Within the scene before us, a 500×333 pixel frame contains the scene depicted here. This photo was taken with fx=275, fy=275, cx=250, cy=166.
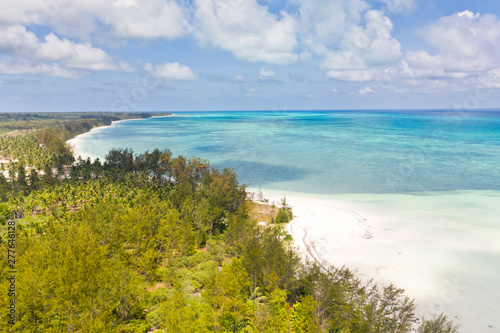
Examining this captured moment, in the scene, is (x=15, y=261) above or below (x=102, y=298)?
above

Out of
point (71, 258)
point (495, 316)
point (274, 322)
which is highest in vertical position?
point (71, 258)

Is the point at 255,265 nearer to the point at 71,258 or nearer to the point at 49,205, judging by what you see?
the point at 71,258

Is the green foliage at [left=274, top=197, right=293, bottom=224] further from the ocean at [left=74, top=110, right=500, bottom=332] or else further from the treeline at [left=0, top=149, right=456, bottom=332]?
the ocean at [left=74, top=110, right=500, bottom=332]

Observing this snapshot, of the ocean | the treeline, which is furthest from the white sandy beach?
the treeline

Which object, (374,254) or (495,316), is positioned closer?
(495,316)

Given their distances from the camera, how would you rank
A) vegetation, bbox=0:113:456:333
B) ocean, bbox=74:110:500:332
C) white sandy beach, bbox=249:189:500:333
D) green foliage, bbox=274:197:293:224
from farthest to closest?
1. green foliage, bbox=274:197:293:224
2. ocean, bbox=74:110:500:332
3. white sandy beach, bbox=249:189:500:333
4. vegetation, bbox=0:113:456:333

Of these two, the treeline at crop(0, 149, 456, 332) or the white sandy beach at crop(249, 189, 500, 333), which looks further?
the white sandy beach at crop(249, 189, 500, 333)

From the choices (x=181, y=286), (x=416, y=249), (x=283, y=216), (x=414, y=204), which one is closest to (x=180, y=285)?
(x=181, y=286)

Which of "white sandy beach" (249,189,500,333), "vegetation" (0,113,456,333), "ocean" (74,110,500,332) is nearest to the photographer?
"vegetation" (0,113,456,333)

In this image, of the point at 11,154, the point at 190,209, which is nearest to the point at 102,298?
the point at 190,209
